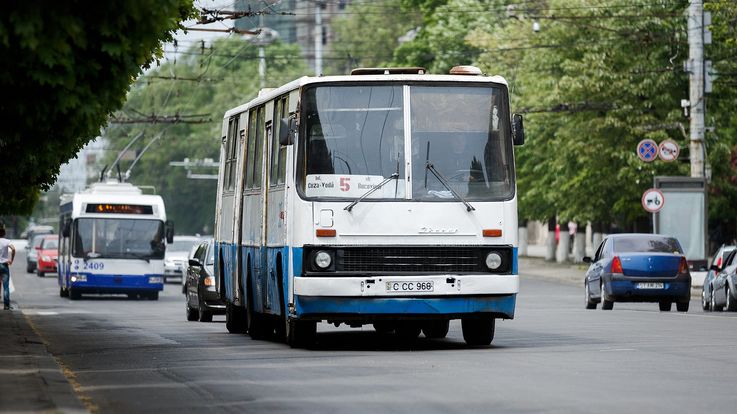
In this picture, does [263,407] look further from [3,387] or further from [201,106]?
[201,106]

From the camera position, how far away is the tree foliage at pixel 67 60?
12.6m

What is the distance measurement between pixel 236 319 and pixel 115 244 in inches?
878

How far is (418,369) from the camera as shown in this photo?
1669 centimetres

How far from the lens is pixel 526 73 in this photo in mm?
61844

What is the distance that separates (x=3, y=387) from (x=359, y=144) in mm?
6678

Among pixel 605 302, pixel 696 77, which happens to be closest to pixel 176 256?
pixel 696 77

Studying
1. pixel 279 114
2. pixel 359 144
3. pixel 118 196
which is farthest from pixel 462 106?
pixel 118 196

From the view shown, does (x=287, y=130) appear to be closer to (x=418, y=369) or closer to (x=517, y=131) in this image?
(x=517, y=131)

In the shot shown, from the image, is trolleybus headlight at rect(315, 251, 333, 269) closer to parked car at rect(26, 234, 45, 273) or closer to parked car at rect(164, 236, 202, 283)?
parked car at rect(164, 236, 202, 283)

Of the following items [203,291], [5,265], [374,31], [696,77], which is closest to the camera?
[203,291]

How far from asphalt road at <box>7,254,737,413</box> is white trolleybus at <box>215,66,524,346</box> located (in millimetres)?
658

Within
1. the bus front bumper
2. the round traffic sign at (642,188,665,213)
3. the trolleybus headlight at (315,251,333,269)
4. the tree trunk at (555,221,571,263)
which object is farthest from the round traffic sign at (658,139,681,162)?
the trolleybus headlight at (315,251,333,269)

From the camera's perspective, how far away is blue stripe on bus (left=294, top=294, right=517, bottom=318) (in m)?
19.5

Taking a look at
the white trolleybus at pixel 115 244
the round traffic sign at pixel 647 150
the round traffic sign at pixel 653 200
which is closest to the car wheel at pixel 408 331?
the round traffic sign at pixel 653 200
